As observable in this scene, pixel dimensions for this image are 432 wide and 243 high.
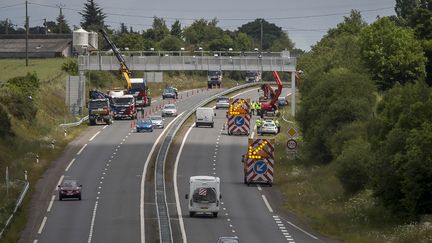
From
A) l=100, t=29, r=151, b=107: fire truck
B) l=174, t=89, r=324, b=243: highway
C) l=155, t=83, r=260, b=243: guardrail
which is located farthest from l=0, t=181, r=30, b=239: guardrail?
l=100, t=29, r=151, b=107: fire truck

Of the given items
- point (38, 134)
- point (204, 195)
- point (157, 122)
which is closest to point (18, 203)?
point (204, 195)

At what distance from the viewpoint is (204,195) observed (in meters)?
67.0

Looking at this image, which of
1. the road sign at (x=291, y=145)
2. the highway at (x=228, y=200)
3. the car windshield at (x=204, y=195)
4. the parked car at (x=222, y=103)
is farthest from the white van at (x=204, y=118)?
the car windshield at (x=204, y=195)

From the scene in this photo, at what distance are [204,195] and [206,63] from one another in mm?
84909

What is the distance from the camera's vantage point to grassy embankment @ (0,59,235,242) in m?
76.1

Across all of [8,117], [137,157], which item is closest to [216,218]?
[137,157]

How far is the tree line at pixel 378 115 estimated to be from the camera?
6312 centimetres

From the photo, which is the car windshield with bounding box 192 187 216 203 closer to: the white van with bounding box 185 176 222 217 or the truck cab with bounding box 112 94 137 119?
the white van with bounding box 185 176 222 217

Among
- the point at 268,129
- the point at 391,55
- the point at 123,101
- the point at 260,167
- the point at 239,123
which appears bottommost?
the point at 268,129

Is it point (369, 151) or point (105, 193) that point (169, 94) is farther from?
point (369, 151)

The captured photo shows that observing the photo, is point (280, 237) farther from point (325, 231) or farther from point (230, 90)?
point (230, 90)

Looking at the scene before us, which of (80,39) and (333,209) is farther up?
(80,39)

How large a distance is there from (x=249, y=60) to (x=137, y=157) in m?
53.2

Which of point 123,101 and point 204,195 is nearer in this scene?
point 204,195
